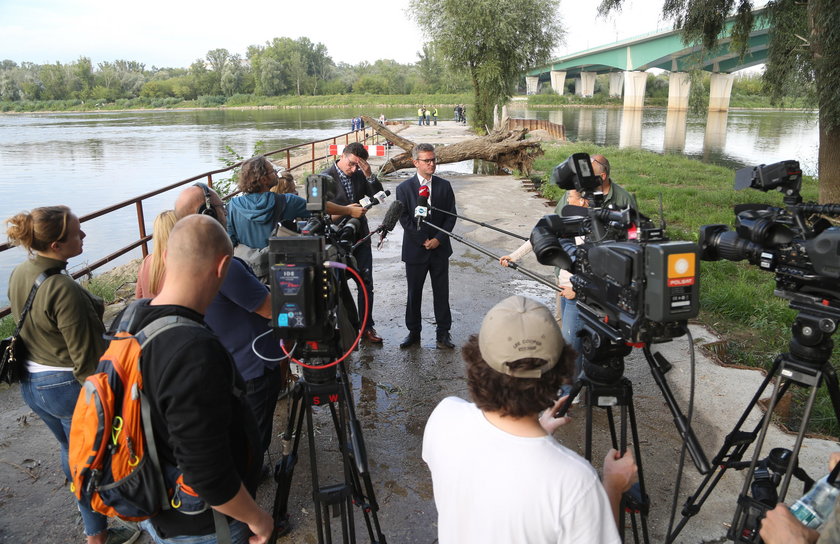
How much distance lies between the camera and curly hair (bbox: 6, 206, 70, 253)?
2580 mm

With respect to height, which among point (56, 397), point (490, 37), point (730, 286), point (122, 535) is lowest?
point (122, 535)

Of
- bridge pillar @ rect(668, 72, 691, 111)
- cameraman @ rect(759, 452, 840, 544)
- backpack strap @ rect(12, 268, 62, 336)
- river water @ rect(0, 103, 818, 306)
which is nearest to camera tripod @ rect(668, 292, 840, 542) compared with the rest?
cameraman @ rect(759, 452, 840, 544)

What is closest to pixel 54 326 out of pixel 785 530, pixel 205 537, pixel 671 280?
pixel 205 537

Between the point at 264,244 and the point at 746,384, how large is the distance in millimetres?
3769

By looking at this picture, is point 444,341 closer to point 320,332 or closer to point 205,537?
point 320,332

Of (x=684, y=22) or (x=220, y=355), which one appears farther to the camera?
(x=684, y=22)

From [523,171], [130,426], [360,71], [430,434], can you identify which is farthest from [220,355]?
[360,71]

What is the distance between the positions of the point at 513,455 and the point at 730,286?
6.13 meters

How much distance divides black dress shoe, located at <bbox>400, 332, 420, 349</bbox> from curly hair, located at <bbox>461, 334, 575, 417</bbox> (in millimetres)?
3679

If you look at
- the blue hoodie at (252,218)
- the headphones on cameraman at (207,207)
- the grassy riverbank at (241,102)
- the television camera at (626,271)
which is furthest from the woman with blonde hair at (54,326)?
the grassy riverbank at (241,102)

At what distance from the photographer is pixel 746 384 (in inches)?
171

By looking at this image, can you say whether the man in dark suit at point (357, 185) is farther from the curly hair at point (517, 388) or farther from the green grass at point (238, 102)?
the green grass at point (238, 102)

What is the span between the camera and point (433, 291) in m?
5.19

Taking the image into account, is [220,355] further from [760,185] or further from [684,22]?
[684,22]
